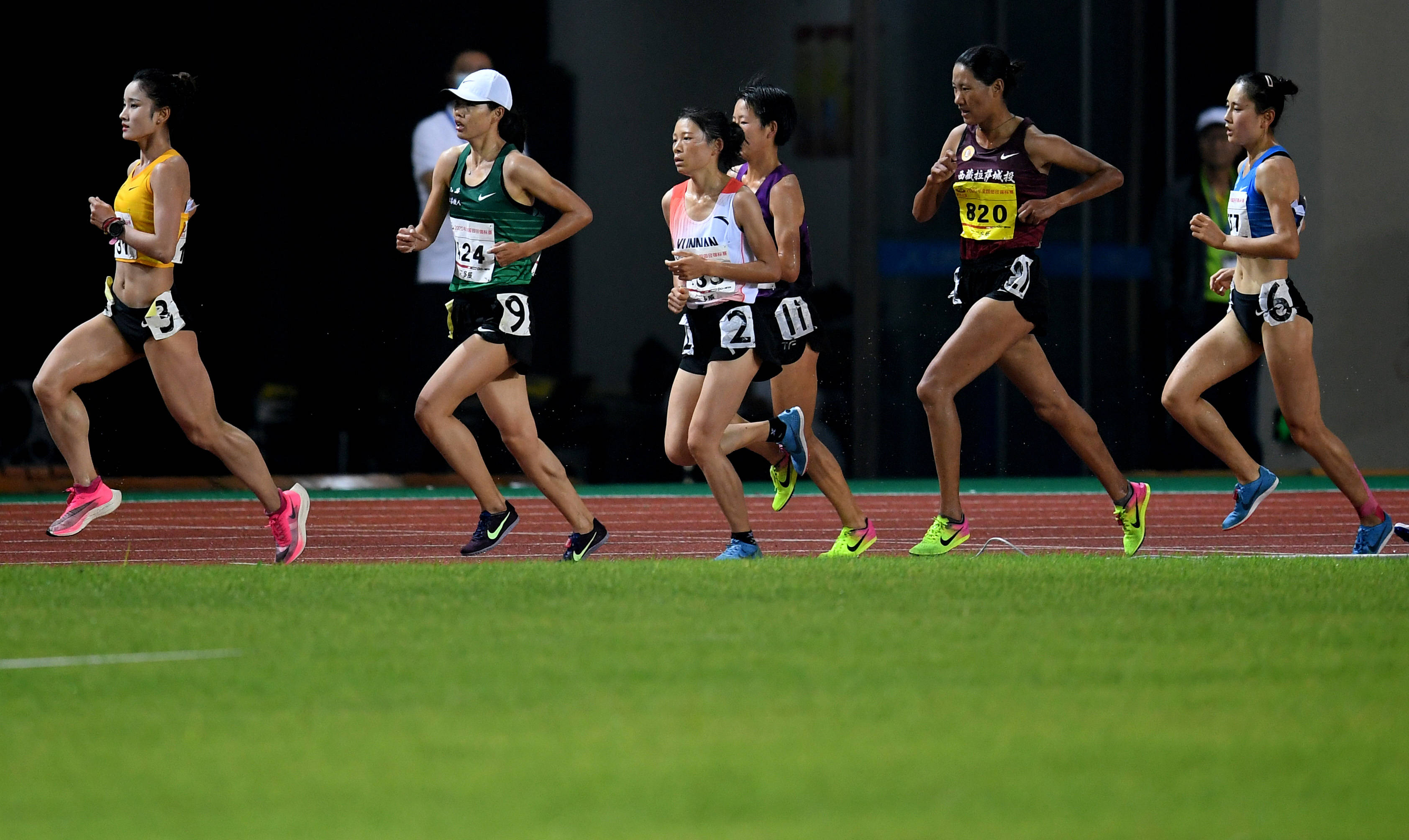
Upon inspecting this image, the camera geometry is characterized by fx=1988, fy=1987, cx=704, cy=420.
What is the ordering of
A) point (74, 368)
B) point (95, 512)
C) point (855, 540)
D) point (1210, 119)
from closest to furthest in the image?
point (74, 368), point (855, 540), point (95, 512), point (1210, 119)

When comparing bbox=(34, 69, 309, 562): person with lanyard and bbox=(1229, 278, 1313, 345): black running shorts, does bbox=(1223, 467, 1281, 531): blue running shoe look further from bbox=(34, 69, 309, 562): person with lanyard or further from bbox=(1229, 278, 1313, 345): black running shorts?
bbox=(34, 69, 309, 562): person with lanyard

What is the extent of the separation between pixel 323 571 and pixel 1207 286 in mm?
11058

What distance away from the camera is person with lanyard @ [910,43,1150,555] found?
8.75 meters

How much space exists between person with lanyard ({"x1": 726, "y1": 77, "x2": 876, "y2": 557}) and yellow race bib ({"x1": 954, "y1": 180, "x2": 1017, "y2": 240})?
0.72 metres

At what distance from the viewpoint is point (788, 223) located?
8.83 m

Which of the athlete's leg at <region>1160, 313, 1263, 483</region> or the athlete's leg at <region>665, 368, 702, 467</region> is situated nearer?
the athlete's leg at <region>665, 368, 702, 467</region>

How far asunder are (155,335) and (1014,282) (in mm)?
3787

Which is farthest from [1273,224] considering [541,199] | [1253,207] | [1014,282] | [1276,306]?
[541,199]

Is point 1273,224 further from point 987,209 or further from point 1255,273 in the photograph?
point 987,209

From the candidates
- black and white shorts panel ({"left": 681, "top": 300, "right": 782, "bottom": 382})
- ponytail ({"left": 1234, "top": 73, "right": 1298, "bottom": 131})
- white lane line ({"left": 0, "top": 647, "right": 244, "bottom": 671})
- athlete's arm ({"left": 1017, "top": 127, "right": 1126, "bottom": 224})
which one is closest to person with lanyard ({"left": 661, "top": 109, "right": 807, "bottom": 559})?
black and white shorts panel ({"left": 681, "top": 300, "right": 782, "bottom": 382})

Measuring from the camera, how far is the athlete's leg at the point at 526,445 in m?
8.85

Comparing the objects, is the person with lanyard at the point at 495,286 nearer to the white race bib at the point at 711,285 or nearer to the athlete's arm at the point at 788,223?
the white race bib at the point at 711,285

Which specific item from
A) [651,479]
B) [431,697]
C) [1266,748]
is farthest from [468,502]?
[1266,748]

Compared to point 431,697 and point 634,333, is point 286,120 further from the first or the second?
point 431,697
